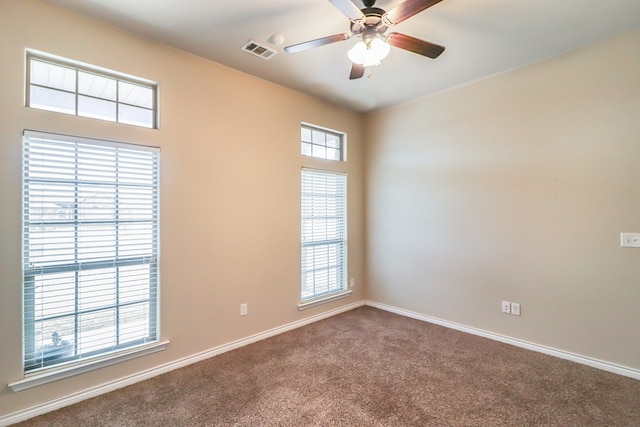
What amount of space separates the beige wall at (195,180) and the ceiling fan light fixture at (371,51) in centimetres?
156

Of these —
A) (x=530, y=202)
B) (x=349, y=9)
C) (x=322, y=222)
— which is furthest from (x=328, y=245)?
(x=349, y=9)

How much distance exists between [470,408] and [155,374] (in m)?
2.45

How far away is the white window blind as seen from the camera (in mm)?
3770

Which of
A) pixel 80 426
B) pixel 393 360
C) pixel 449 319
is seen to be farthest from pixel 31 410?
pixel 449 319

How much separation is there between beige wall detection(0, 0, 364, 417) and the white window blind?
0.17m

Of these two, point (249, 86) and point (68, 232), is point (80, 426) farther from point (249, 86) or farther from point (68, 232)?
point (249, 86)

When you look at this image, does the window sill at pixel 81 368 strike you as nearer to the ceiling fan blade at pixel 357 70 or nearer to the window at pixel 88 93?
the window at pixel 88 93

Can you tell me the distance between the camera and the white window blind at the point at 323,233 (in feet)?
12.4

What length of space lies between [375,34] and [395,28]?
2.00ft

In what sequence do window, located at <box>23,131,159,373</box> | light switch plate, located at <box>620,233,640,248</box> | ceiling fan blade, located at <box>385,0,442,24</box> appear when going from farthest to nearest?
light switch plate, located at <box>620,233,640,248</box>
window, located at <box>23,131,159,373</box>
ceiling fan blade, located at <box>385,0,442,24</box>

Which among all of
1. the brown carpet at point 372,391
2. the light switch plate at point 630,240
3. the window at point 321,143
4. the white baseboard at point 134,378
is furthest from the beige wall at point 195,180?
the light switch plate at point 630,240

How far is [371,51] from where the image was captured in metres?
1.91

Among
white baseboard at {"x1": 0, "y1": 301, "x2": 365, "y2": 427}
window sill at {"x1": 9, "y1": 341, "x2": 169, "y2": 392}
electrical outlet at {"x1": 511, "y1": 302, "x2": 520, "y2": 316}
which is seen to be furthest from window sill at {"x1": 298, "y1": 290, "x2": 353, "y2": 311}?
electrical outlet at {"x1": 511, "y1": 302, "x2": 520, "y2": 316}

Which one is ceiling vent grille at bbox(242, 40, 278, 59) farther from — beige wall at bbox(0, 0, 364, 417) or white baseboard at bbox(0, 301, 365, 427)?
white baseboard at bbox(0, 301, 365, 427)
